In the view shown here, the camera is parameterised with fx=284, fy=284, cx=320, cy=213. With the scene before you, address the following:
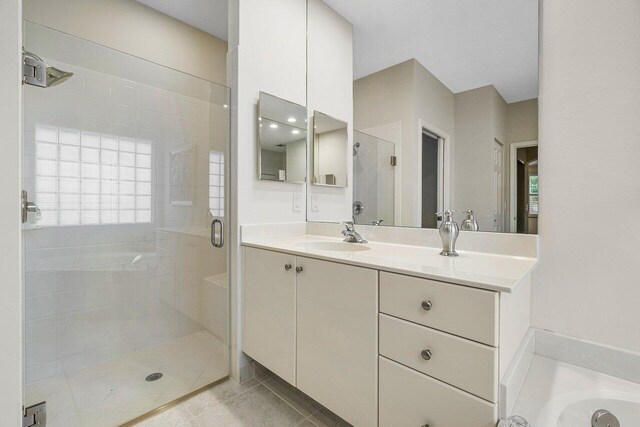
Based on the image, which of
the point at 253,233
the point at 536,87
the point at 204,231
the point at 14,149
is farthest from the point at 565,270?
the point at 14,149

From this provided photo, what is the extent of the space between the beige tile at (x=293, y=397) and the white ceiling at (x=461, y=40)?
5.70 ft

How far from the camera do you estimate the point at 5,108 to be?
0.83 meters

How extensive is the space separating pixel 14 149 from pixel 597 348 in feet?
7.04

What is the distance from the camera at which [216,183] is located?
68.5 inches

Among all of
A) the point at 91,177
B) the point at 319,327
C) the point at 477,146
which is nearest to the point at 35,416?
the point at 91,177

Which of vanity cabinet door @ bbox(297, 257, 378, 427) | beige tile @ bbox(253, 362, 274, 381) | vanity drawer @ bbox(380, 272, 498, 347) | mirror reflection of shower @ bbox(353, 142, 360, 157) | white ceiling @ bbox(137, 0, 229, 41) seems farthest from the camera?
white ceiling @ bbox(137, 0, 229, 41)

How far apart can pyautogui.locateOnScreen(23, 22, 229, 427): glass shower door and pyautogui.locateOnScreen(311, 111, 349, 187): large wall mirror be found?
2.00ft

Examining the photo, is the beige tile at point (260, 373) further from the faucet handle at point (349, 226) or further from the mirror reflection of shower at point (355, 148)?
the mirror reflection of shower at point (355, 148)

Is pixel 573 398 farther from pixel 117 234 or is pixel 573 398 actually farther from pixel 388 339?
pixel 117 234

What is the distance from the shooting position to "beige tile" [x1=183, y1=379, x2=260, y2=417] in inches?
57.5

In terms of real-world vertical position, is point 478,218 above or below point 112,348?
above

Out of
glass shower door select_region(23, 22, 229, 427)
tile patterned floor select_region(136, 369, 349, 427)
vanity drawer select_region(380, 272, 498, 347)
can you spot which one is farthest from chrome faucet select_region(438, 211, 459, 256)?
glass shower door select_region(23, 22, 229, 427)

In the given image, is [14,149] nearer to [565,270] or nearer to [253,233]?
[253,233]

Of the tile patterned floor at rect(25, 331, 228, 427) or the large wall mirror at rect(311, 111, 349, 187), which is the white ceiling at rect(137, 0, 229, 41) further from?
the tile patterned floor at rect(25, 331, 228, 427)
